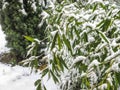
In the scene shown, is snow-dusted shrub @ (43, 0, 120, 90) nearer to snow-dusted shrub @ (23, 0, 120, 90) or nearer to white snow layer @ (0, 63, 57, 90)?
snow-dusted shrub @ (23, 0, 120, 90)

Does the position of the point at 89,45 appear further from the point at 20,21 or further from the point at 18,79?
the point at 20,21

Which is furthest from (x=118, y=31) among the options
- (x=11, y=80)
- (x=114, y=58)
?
(x=11, y=80)

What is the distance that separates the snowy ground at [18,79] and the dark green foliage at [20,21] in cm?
40

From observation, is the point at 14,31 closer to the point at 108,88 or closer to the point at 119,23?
the point at 119,23

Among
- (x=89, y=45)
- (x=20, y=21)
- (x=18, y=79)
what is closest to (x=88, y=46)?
(x=89, y=45)

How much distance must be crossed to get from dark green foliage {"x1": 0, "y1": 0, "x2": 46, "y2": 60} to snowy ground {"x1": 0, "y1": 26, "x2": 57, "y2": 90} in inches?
15.6

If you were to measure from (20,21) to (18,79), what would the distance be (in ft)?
3.34

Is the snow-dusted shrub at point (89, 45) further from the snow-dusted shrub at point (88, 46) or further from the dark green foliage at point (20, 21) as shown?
the dark green foliage at point (20, 21)

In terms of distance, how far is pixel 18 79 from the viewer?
4590 millimetres

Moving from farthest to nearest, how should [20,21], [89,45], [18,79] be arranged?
1. [20,21]
2. [18,79]
3. [89,45]

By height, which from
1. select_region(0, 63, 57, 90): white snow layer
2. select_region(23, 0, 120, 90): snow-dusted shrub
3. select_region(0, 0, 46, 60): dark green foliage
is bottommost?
select_region(23, 0, 120, 90): snow-dusted shrub

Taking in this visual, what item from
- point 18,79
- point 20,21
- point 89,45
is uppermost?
point 20,21

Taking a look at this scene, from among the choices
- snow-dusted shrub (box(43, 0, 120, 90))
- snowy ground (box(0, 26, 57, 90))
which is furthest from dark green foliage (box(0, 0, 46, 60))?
snow-dusted shrub (box(43, 0, 120, 90))

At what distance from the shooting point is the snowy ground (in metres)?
4.24
